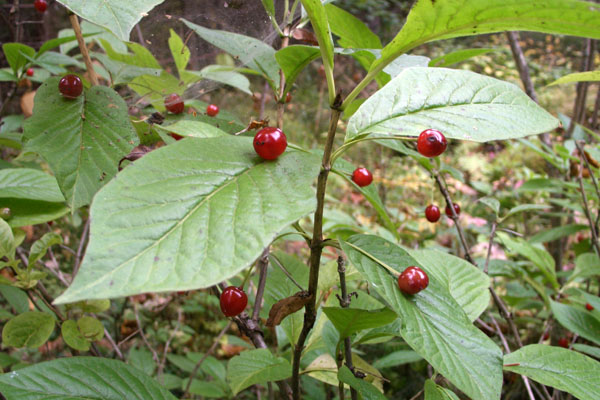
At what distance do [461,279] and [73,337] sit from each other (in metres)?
1.04

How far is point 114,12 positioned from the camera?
52cm

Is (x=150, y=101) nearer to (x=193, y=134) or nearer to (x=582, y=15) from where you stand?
(x=193, y=134)

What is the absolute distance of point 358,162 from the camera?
614cm

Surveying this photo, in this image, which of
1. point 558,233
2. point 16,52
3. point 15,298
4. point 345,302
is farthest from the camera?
point 558,233

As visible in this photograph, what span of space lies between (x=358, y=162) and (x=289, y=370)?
533cm

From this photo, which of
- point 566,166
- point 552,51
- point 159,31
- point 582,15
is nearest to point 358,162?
point 566,166

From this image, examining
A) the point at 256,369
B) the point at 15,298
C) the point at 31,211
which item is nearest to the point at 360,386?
the point at 256,369

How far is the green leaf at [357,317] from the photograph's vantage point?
759 mm

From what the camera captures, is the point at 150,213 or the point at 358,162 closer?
the point at 150,213

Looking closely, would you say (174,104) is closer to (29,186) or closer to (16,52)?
(29,186)

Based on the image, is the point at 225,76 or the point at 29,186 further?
the point at 225,76

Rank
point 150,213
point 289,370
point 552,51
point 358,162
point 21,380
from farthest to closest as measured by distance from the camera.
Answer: point 552,51 → point 358,162 → point 289,370 → point 21,380 → point 150,213

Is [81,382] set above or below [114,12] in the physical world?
below

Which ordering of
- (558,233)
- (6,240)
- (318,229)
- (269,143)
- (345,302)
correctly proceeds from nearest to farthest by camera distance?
(269,143), (318,229), (345,302), (6,240), (558,233)
